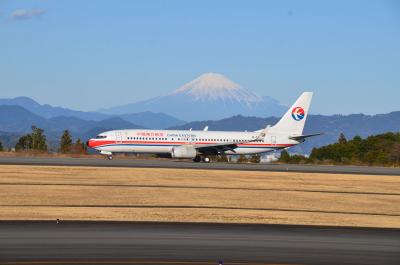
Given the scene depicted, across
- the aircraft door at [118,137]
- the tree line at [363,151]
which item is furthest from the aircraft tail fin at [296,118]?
the aircraft door at [118,137]

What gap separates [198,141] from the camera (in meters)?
77.6

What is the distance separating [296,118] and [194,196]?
45602 mm

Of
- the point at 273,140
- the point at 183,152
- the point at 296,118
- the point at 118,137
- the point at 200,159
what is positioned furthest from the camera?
the point at 296,118

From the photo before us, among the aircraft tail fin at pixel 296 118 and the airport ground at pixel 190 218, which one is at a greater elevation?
the aircraft tail fin at pixel 296 118

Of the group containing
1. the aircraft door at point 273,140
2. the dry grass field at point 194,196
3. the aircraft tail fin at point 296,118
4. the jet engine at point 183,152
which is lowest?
the dry grass field at point 194,196

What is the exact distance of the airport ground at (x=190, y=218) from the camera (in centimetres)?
2191

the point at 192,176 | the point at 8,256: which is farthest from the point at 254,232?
the point at 192,176

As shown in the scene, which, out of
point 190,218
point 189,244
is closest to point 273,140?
point 190,218

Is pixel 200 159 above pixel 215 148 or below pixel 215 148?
below

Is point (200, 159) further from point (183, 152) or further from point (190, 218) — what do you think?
point (190, 218)

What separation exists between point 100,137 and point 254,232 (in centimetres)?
5078

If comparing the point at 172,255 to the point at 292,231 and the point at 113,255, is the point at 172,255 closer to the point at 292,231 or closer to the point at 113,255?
the point at 113,255

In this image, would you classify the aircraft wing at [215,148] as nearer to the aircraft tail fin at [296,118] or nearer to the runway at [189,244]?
the aircraft tail fin at [296,118]

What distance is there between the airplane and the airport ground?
1986 centimetres
